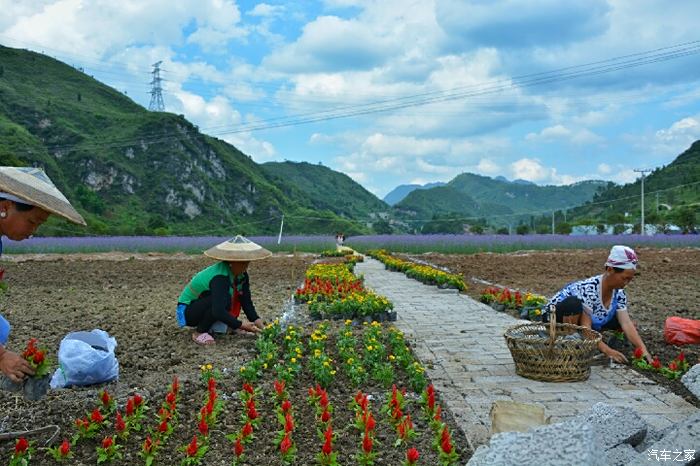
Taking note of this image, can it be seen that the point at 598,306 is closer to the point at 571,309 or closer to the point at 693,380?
the point at 571,309

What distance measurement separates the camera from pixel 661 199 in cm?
6338

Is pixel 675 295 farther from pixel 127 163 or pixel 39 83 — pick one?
pixel 39 83

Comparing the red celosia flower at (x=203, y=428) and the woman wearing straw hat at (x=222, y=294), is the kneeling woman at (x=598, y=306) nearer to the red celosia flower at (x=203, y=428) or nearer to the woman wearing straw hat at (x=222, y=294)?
the woman wearing straw hat at (x=222, y=294)

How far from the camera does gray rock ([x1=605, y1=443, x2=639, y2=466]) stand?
2.79 m

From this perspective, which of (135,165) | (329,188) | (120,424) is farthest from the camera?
(329,188)

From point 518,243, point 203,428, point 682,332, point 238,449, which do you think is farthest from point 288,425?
point 518,243

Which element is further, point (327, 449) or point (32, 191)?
point (327, 449)

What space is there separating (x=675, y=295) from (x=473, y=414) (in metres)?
7.57

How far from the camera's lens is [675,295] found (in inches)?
397

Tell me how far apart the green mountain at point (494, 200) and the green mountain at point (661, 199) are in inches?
793

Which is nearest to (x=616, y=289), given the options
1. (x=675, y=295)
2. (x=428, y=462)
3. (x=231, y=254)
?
(x=428, y=462)

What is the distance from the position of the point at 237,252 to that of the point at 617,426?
3.91 metres

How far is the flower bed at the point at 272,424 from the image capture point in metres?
3.34

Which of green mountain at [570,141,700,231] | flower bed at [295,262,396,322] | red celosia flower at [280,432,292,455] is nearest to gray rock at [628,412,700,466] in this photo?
red celosia flower at [280,432,292,455]
